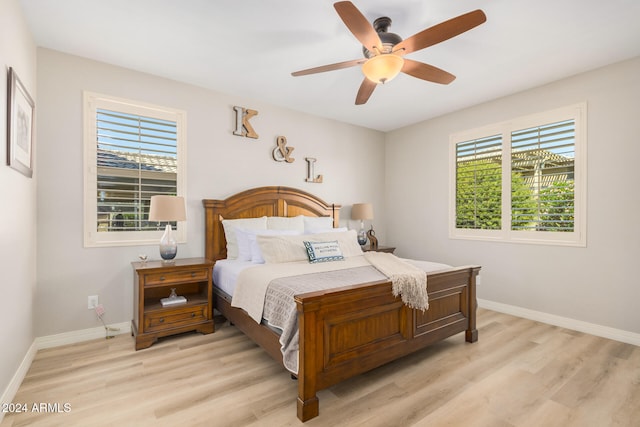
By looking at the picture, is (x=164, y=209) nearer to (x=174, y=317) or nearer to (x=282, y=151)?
(x=174, y=317)

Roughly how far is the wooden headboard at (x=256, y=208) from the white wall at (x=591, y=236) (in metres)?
1.87

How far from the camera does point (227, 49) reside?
2.81m

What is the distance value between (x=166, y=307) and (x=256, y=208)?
1542 mm

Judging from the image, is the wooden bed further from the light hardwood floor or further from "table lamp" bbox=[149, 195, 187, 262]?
"table lamp" bbox=[149, 195, 187, 262]

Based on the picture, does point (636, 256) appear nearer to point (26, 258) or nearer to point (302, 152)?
point (302, 152)

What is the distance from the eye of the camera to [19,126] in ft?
7.16

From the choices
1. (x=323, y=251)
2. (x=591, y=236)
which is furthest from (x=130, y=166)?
(x=591, y=236)

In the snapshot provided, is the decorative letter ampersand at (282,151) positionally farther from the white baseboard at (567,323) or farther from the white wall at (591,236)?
the white baseboard at (567,323)

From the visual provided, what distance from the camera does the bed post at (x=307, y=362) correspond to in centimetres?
183

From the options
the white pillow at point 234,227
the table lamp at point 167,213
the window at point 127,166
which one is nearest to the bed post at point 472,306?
the white pillow at point 234,227

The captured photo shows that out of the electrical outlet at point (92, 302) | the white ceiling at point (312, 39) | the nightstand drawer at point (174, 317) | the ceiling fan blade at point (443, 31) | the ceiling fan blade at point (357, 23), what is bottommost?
the nightstand drawer at point (174, 317)

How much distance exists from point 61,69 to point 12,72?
106 cm

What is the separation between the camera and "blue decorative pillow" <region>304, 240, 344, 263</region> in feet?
10.3

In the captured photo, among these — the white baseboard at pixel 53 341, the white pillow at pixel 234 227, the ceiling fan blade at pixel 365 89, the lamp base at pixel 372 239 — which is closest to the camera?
the white baseboard at pixel 53 341
